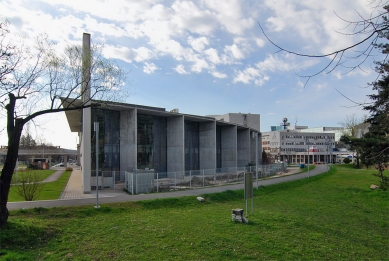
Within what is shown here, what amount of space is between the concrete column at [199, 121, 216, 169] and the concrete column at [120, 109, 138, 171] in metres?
14.4

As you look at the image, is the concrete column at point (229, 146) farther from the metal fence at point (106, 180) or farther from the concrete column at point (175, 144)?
the metal fence at point (106, 180)

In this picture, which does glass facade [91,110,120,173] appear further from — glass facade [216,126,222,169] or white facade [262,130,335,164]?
white facade [262,130,335,164]

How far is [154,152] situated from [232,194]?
58.7 feet

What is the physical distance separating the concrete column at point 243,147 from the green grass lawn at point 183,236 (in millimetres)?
40858

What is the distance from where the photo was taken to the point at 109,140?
3053 centimetres

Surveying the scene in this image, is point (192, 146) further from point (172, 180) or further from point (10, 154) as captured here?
point (10, 154)

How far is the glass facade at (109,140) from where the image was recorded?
29688 mm

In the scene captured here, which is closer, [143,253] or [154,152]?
[143,253]

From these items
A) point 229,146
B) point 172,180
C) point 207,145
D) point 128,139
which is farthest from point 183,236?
point 229,146

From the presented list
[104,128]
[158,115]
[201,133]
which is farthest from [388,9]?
[201,133]

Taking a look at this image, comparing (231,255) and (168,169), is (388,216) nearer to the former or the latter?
(231,255)

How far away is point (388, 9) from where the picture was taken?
3664 mm

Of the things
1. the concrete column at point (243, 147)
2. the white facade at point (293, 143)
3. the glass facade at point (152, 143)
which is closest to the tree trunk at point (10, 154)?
the glass facade at point (152, 143)

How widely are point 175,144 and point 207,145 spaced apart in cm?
717
